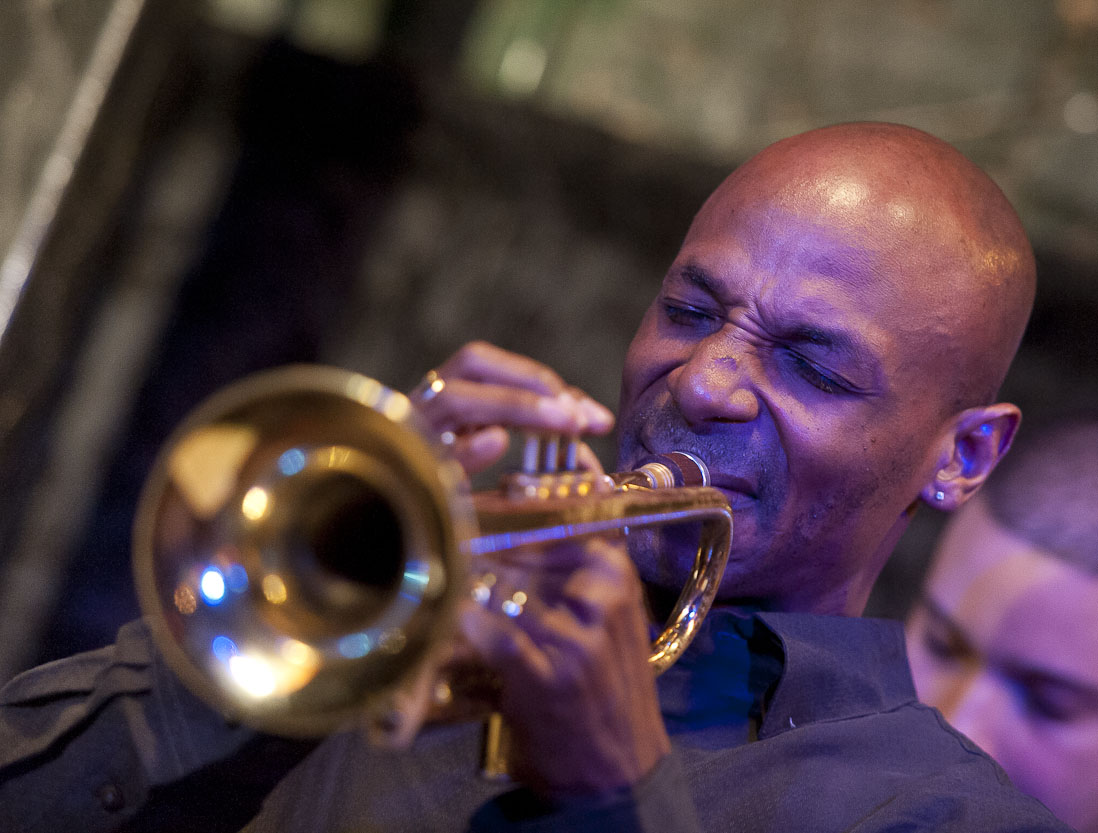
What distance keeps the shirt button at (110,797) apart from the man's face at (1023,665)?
11.6 feet

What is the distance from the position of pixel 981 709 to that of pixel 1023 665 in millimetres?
285

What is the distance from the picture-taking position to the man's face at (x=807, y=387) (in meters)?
2.25

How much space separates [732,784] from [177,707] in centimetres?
123

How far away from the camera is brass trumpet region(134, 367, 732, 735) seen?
1.33 metres

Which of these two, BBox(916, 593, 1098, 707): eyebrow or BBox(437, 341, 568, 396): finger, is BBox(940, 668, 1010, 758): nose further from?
BBox(437, 341, 568, 396): finger

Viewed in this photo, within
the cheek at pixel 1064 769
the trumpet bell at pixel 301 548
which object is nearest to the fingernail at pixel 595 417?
the trumpet bell at pixel 301 548

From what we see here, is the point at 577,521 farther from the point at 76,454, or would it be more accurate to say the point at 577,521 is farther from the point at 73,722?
the point at 76,454

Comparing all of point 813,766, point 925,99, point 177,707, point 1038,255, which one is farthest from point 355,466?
point 925,99

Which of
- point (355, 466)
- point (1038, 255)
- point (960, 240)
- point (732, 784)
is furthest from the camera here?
point (1038, 255)

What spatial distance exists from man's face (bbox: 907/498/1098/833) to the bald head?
1.90 m

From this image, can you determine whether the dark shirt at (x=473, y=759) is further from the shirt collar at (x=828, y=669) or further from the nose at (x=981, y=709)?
the nose at (x=981, y=709)

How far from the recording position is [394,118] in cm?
391

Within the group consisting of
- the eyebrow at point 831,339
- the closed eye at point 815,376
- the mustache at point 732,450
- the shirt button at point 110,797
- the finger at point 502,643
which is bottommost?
the shirt button at point 110,797

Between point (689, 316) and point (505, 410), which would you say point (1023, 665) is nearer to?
point (689, 316)
